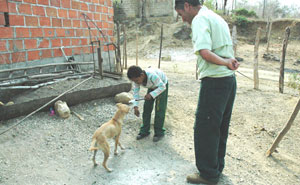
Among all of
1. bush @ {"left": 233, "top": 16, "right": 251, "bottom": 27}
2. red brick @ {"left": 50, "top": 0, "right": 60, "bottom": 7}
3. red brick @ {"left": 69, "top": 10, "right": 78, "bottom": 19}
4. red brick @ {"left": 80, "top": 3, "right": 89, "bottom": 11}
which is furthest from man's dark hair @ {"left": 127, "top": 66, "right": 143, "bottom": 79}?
bush @ {"left": 233, "top": 16, "right": 251, "bottom": 27}

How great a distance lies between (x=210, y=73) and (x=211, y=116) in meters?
0.43

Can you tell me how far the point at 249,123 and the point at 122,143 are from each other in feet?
10.0

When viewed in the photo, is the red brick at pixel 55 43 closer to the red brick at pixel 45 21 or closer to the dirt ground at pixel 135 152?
the red brick at pixel 45 21

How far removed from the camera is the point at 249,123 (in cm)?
497

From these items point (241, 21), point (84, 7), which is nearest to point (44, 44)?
point (84, 7)

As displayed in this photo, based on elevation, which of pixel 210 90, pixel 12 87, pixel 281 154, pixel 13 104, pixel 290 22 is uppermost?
pixel 290 22

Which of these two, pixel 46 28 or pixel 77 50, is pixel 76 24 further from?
pixel 46 28

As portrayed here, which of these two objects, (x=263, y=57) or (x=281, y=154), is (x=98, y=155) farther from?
(x=263, y=57)

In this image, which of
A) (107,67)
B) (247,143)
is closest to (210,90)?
(247,143)

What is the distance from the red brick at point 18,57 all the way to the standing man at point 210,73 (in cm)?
318

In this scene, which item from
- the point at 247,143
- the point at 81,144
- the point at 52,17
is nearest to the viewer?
the point at 81,144

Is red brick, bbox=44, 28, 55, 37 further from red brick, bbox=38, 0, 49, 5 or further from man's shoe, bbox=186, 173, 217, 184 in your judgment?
man's shoe, bbox=186, 173, 217, 184

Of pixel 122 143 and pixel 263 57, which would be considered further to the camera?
pixel 263 57

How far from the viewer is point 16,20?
3.91m
